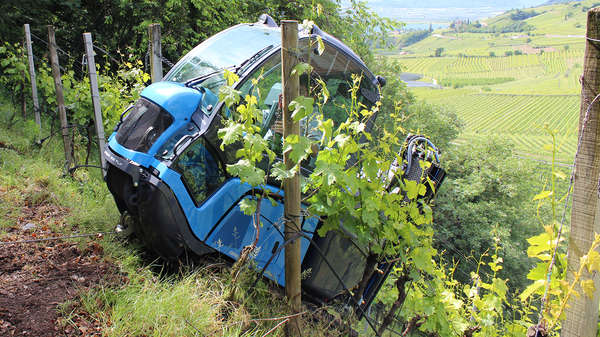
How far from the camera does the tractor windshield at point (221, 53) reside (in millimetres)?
3947

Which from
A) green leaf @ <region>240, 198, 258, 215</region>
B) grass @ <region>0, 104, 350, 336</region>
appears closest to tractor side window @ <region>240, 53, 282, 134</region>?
green leaf @ <region>240, 198, 258, 215</region>

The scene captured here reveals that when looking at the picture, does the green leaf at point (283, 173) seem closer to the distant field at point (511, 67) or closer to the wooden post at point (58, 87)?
the wooden post at point (58, 87)

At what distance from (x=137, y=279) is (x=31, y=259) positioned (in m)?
0.97

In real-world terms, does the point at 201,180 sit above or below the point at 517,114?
above

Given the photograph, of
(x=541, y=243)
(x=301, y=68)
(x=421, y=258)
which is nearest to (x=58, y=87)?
(x=301, y=68)

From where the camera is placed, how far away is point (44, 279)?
3227 millimetres

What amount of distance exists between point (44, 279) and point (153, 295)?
0.93m

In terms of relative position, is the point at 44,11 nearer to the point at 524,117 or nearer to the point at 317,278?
the point at 317,278

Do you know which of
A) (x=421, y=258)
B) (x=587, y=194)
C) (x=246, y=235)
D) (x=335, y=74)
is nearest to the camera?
(x=587, y=194)

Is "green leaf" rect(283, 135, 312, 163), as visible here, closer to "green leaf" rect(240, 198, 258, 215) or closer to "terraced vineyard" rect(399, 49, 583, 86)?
"green leaf" rect(240, 198, 258, 215)

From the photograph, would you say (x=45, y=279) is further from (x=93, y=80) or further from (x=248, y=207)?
(x=93, y=80)

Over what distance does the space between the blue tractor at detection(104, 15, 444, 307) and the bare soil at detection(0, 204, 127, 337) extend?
0.45m

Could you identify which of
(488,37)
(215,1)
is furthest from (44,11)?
(488,37)

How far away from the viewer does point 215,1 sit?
10906 mm
